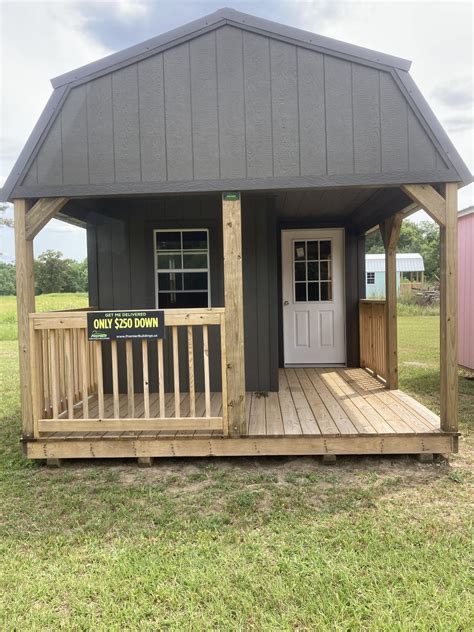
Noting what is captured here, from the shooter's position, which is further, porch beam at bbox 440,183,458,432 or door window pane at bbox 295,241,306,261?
door window pane at bbox 295,241,306,261

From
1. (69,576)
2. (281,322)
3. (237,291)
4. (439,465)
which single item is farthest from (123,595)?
(281,322)

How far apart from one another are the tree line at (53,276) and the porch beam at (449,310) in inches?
767

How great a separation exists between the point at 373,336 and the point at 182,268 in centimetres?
272

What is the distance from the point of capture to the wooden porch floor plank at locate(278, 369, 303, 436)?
→ 156 inches

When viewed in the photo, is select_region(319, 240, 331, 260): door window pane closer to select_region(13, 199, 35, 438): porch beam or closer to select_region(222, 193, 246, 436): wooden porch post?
select_region(222, 193, 246, 436): wooden porch post

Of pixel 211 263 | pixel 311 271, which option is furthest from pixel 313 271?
Answer: pixel 211 263

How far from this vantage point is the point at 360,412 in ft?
14.8

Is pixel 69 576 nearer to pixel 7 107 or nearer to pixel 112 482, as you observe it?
pixel 112 482

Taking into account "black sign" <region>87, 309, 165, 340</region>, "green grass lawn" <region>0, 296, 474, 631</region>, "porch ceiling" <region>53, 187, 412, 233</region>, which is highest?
"porch ceiling" <region>53, 187, 412, 233</region>

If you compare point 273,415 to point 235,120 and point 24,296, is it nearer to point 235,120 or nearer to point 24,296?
point 24,296

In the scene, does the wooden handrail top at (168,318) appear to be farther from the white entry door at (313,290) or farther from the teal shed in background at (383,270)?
the teal shed in background at (383,270)

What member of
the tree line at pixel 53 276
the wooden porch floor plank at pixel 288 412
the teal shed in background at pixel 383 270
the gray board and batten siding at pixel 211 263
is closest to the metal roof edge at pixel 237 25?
the gray board and batten siding at pixel 211 263

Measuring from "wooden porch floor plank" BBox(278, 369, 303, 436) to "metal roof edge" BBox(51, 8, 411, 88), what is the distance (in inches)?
118

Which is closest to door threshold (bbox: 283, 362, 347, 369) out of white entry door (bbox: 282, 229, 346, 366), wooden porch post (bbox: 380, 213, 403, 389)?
white entry door (bbox: 282, 229, 346, 366)
